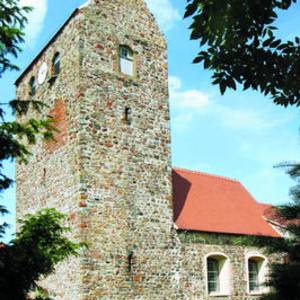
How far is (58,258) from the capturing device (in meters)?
10.2

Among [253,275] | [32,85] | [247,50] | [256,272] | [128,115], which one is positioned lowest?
[253,275]

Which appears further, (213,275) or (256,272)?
(256,272)

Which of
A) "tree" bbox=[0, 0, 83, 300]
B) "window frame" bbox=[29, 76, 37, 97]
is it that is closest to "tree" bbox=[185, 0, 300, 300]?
"tree" bbox=[0, 0, 83, 300]

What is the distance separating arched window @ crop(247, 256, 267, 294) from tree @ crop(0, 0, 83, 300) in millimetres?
13931

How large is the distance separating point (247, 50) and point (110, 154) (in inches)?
491

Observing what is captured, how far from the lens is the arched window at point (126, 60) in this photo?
19.9m

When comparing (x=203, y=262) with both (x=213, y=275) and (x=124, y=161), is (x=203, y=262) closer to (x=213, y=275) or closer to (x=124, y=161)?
(x=213, y=275)

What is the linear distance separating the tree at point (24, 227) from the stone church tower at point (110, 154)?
675cm

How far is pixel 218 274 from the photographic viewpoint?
2116cm

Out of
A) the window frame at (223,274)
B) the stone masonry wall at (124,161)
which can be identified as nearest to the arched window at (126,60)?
the stone masonry wall at (124,161)

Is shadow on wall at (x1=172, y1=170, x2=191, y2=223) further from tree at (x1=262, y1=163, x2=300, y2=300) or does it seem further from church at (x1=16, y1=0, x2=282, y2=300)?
tree at (x1=262, y1=163, x2=300, y2=300)

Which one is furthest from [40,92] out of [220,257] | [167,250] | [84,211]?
[220,257]

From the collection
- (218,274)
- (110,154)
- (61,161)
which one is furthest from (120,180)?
(218,274)

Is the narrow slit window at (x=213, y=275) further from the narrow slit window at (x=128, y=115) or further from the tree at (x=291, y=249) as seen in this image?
the tree at (x=291, y=249)
